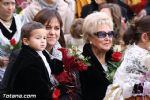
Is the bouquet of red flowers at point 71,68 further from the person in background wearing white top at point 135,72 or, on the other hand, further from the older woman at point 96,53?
the person in background wearing white top at point 135,72

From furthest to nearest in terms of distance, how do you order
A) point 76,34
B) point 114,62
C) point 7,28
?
point 76,34
point 7,28
point 114,62

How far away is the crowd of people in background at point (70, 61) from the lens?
5.55 metres

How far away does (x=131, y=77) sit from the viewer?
5492mm

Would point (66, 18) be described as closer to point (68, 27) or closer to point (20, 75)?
point (68, 27)

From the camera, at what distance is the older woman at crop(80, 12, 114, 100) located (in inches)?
242

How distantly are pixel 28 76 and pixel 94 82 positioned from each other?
2.73ft

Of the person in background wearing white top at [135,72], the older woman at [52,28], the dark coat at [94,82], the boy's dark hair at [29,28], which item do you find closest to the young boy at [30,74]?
the boy's dark hair at [29,28]

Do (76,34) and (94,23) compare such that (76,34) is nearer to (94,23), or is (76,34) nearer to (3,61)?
(94,23)

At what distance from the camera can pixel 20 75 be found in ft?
18.8

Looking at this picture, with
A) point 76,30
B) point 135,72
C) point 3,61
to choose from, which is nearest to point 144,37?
point 135,72

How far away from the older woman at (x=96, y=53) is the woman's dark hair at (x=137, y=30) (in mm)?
484

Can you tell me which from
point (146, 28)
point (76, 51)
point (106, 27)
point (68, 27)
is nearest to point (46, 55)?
point (76, 51)

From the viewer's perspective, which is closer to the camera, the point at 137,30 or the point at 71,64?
the point at 137,30

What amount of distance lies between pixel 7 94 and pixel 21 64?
0.38 m
